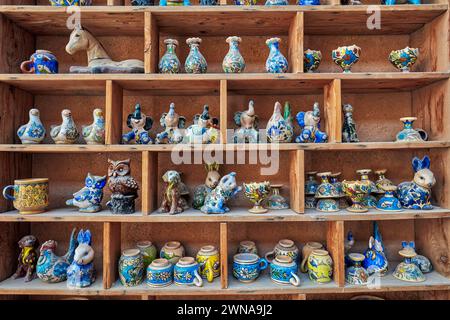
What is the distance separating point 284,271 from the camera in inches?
42.4

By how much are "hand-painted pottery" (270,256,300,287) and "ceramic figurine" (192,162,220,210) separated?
0.40 m

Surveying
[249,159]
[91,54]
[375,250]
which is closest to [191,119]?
[249,159]

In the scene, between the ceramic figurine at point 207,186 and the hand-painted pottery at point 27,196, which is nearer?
the hand-painted pottery at point 27,196

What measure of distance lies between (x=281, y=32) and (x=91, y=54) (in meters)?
0.89

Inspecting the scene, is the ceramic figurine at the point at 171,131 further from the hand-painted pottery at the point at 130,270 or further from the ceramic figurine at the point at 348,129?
the ceramic figurine at the point at 348,129

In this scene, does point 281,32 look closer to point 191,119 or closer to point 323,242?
point 191,119

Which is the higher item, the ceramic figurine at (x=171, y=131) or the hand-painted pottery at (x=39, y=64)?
the hand-painted pottery at (x=39, y=64)

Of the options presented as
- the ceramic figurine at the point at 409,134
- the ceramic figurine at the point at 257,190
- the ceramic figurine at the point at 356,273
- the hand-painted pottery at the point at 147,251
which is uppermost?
the ceramic figurine at the point at 409,134

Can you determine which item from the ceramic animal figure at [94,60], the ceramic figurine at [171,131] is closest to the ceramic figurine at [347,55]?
the ceramic figurine at [171,131]

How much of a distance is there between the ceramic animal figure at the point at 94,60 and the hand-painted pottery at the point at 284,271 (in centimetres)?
100

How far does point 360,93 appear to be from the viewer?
4.33 feet

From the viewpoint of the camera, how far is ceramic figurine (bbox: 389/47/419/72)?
3.72 ft

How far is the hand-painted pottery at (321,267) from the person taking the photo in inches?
42.6

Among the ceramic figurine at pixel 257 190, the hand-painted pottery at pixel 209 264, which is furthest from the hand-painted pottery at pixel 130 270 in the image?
the ceramic figurine at pixel 257 190
